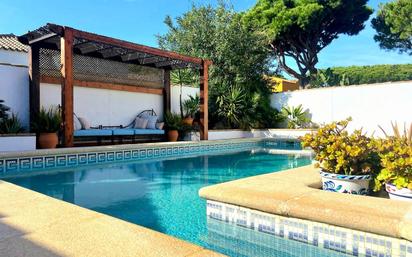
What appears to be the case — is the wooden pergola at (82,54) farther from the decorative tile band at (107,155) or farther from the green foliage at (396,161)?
the green foliage at (396,161)

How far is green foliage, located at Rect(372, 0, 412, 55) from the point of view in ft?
67.3

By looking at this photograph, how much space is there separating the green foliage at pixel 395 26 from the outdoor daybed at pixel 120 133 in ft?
56.0

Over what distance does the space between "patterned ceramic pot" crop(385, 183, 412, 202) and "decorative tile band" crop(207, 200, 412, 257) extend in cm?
76

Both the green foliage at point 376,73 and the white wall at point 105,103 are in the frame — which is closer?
the white wall at point 105,103

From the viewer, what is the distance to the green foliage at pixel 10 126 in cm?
842

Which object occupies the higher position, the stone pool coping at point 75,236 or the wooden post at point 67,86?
the wooden post at point 67,86

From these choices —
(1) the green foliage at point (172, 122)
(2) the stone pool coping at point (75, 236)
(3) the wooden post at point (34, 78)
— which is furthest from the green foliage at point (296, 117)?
(2) the stone pool coping at point (75, 236)

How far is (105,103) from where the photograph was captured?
11914 mm

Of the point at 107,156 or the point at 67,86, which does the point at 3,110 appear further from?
the point at 107,156

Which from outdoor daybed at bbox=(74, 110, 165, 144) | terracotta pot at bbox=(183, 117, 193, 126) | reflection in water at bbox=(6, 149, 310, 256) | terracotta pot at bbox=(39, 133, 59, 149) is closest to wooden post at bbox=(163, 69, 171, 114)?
outdoor daybed at bbox=(74, 110, 165, 144)

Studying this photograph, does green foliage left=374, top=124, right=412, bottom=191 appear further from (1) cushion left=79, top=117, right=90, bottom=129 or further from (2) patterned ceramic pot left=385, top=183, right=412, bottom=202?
(1) cushion left=79, top=117, right=90, bottom=129

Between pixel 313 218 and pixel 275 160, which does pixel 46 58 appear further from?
pixel 313 218

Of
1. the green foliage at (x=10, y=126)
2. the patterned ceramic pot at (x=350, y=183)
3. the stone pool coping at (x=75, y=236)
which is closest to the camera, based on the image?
the stone pool coping at (x=75, y=236)

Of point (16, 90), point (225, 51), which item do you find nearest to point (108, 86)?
point (16, 90)
